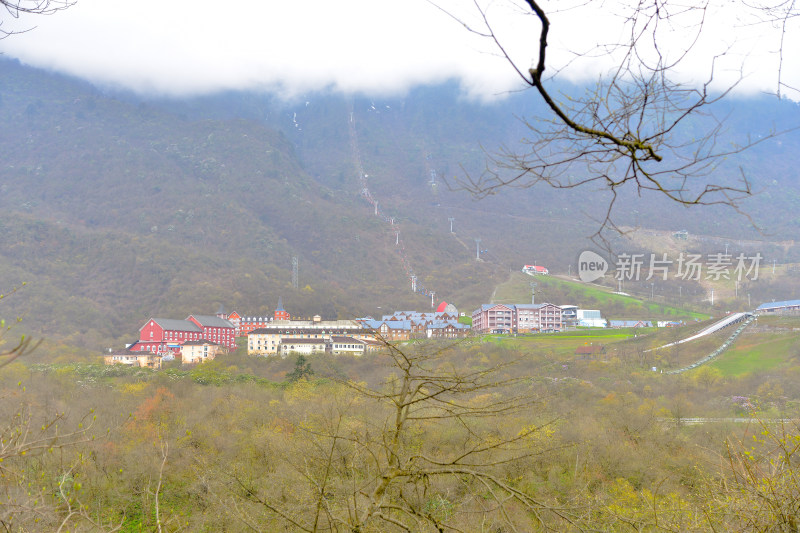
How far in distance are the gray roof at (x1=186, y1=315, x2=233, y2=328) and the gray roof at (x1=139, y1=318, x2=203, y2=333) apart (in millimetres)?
887

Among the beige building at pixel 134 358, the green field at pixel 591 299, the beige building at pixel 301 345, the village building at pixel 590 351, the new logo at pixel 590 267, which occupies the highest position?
the new logo at pixel 590 267

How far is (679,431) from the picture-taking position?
86.7 feet

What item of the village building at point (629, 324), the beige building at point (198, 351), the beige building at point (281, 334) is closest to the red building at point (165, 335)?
the beige building at point (198, 351)

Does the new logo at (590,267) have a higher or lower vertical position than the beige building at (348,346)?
higher

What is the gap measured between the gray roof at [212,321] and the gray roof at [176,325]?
887 millimetres

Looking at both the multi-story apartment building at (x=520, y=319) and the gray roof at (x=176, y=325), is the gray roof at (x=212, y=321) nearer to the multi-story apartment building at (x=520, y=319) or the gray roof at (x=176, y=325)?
the gray roof at (x=176, y=325)

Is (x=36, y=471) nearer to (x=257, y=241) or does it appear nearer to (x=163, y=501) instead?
(x=163, y=501)

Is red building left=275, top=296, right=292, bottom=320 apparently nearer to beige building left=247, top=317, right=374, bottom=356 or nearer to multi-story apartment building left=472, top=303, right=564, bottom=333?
beige building left=247, top=317, right=374, bottom=356

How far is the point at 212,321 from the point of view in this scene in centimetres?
6525

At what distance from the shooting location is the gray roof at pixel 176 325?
60.6 m

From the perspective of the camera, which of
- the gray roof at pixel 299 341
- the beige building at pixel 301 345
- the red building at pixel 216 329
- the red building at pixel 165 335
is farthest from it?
the red building at pixel 216 329

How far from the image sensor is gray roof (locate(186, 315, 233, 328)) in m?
64.0

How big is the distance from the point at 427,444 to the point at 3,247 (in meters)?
86.0

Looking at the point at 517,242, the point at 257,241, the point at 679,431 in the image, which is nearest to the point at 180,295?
the point at 257,241
